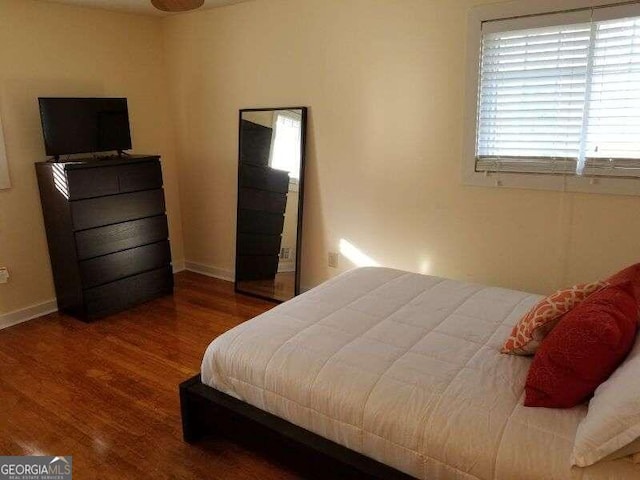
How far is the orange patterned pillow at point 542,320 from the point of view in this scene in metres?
1.75

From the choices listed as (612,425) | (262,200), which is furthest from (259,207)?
(612,425)

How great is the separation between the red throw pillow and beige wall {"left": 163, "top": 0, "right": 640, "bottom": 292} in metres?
1.25

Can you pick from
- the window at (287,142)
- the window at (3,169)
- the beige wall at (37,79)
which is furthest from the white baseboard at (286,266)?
the window at (3,169)

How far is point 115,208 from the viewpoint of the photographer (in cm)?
355

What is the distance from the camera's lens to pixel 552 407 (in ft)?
4.91

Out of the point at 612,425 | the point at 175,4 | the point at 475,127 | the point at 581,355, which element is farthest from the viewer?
the point at 475,127

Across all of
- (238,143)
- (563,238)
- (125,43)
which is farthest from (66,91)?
(563,238)

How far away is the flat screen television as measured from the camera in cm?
336

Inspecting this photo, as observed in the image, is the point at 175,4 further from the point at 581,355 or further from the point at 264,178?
the point at 581,355

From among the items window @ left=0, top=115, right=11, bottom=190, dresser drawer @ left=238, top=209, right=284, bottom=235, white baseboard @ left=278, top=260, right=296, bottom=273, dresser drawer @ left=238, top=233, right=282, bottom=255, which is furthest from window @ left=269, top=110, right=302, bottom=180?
window @ left=0, top=115, right=11, bottom=190

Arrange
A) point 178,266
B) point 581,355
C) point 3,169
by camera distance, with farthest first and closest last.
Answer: point 178,266 < point 3,169 < point 581,355

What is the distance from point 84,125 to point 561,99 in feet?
10.7

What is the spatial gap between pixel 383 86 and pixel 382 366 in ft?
6.71

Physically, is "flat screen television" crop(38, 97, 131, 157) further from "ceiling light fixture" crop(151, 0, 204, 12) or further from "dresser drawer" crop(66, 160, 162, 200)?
"ceiling light fixture" crop(151, 0, 204, 12)
